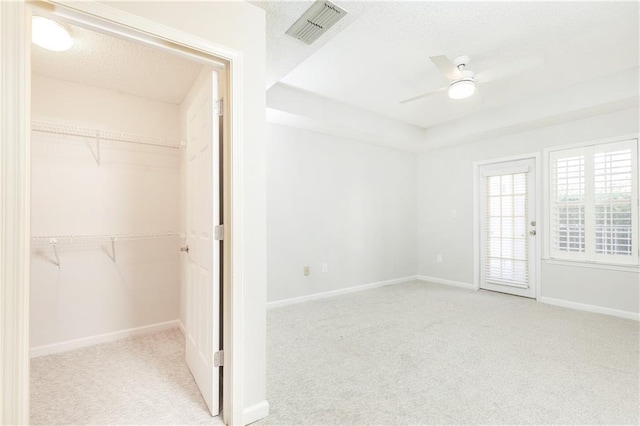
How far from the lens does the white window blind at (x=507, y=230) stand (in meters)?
4.38

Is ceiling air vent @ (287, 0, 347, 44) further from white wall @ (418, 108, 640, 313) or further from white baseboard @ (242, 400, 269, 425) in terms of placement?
white wall @ (418, 108, 640, 313)

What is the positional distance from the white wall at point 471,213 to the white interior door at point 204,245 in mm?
4256

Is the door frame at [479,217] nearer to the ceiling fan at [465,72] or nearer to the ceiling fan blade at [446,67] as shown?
the ceiling fan at [465,72]

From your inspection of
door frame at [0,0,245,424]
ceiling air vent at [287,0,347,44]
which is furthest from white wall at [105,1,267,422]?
door frame at [0,0,245,424]

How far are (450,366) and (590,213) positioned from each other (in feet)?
9.54

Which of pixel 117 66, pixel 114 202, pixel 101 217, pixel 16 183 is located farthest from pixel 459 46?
pixel 101 217

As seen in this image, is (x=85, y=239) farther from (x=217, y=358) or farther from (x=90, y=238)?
(x=217, y=358)

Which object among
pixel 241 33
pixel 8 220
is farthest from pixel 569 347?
pixel 8 220

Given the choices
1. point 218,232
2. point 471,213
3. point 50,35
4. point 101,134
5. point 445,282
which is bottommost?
point 445,282

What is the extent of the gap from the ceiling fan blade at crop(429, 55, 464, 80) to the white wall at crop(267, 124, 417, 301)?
6.65 feet

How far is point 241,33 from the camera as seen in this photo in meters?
1.73

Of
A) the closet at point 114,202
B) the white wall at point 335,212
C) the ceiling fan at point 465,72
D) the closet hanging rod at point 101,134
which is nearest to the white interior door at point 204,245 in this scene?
the closet at point 114,202

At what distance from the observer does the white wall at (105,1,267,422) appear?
1691mm

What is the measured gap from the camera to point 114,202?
9.55 feet
